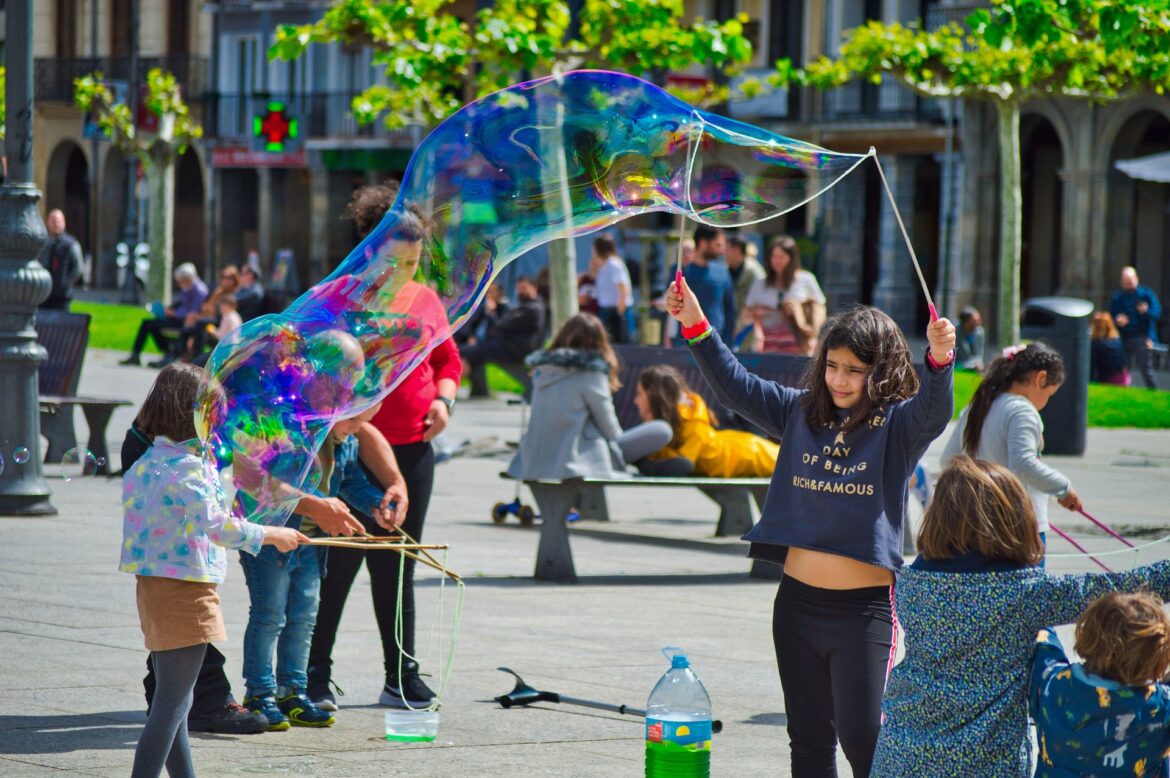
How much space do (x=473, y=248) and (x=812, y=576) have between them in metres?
2.15

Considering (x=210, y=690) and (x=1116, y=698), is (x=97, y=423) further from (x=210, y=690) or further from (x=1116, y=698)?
(x=1116, y=698)

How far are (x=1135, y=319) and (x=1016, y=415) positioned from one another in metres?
18.2

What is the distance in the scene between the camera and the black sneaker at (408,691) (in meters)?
6.48

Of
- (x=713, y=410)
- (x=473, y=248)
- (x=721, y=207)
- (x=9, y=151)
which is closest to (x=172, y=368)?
(x=473, y=248)

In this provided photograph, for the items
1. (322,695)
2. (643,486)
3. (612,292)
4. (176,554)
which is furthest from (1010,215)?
(176,554)

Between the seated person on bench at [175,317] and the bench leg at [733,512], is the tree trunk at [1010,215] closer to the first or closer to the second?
the seated person on bench at [175,317]

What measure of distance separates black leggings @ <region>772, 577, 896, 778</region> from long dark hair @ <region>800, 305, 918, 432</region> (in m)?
0.44

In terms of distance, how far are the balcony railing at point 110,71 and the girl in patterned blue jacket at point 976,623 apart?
161ft

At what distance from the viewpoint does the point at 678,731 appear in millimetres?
4684

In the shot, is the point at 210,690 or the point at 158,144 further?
the point at 158,144

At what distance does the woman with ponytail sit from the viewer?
6516 millimetres

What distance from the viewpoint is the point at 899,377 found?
15.4ft

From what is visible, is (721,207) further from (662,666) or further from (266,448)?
(662,666)

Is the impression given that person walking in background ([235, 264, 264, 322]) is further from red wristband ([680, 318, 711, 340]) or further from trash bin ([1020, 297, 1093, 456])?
red wristband ([680, 318, 711, 340])
